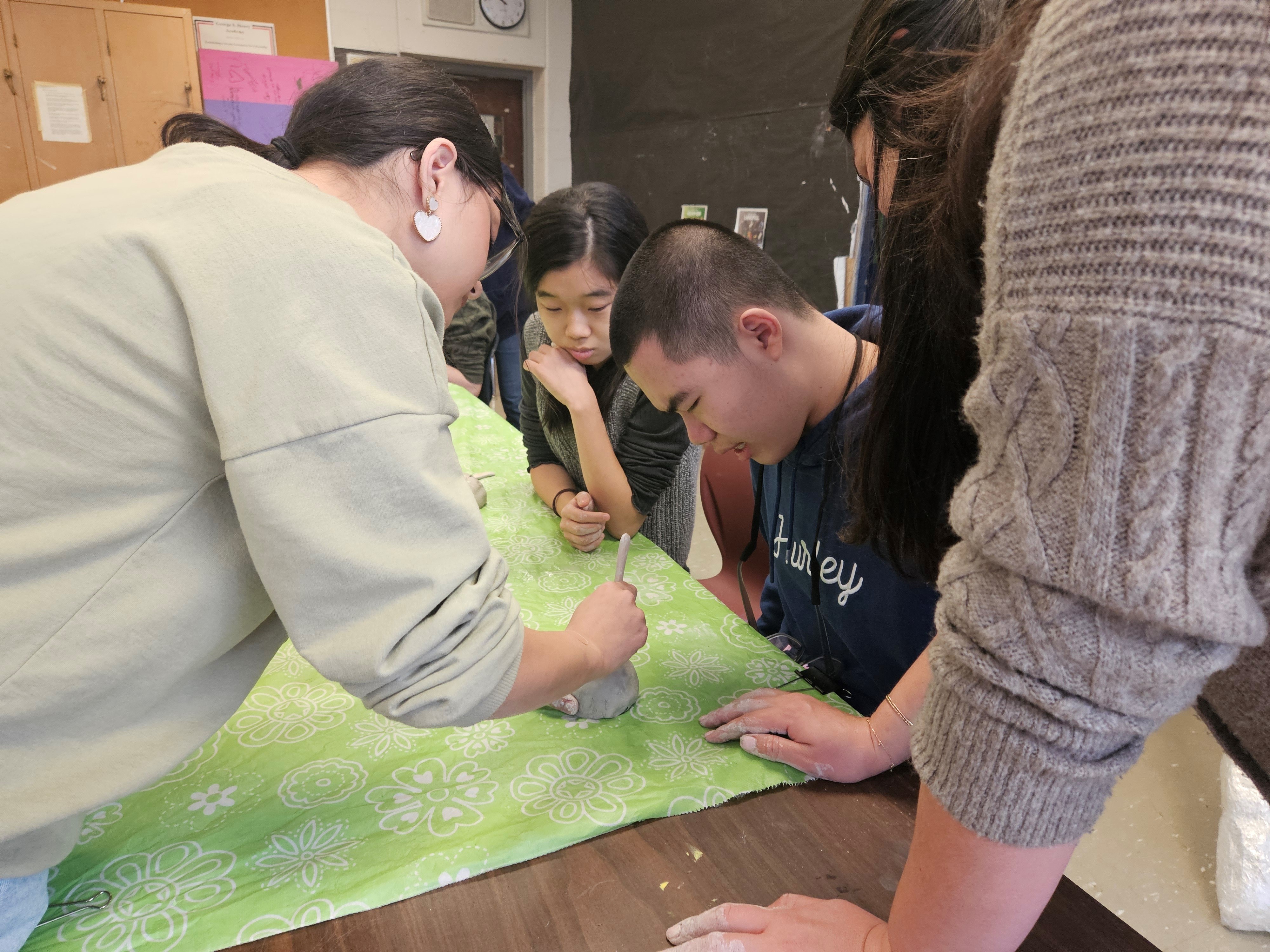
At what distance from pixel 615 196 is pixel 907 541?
1.14m

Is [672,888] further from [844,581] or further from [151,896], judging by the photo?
[844,581]

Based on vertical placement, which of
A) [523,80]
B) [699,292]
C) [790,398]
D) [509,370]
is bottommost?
[509,370]

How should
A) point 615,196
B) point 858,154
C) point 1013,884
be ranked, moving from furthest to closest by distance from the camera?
point 615,196 < point 858,154 < point 1013,884

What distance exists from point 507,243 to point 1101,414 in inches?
39.0

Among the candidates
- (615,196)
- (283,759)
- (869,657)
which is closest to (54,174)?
(615,196)

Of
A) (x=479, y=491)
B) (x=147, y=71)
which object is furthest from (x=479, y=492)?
(x=147, y=71)

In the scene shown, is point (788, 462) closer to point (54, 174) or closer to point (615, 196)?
point (615, 196)

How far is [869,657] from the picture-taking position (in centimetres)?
111

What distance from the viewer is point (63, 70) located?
12.8 ft

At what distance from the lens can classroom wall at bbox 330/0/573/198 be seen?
4926mm

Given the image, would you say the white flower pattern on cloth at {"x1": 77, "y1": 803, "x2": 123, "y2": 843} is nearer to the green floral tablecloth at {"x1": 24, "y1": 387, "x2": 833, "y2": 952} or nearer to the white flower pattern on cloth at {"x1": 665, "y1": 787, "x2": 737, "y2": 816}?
the green floral tablecloth at {"x1": 24, "y1": 387, "x2": 833, "y2": 952}

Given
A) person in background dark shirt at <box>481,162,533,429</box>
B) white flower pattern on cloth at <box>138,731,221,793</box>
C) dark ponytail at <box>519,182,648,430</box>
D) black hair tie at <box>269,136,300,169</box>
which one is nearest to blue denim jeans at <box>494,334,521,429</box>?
person in background dark shirt at <box>481,162,533,429</box>

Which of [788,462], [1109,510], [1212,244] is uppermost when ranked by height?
[1212,244]

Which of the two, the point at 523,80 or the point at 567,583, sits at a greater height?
the point at 523,80
